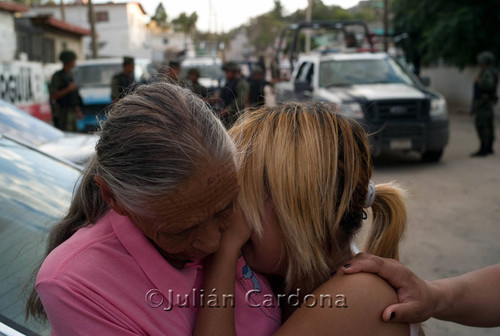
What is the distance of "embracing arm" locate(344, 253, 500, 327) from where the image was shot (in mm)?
1287

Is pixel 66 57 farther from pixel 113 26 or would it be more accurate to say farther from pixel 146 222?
→ pixel 113 26

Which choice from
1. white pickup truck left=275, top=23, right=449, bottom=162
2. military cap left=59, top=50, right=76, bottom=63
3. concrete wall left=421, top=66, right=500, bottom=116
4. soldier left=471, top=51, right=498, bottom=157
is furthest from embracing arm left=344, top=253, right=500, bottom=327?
concrete wall left=421, top=66, right=500, bottom=116

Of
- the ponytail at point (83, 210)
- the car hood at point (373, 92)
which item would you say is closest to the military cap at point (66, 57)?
Answer: the car hood at point (373, 92)

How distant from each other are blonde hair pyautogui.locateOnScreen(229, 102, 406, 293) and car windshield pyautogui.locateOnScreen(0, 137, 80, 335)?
2.56ft

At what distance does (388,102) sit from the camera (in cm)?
793

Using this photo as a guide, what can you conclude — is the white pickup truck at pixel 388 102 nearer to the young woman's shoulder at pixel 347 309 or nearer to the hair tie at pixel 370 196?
the hair tie at pixel 370 196

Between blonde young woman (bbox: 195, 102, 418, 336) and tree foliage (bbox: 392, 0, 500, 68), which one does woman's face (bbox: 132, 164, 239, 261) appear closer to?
blonde young woman (bbox: 195, 102, 418, 336)

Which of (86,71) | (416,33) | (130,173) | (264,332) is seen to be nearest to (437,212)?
(264,332)

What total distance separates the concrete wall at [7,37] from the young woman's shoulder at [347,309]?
17.4m

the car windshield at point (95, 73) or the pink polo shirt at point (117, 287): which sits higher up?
the car windshield at point (95, 73)

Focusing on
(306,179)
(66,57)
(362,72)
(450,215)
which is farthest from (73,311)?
(362,72)

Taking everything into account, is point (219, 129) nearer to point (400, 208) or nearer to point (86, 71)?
point (400, 208)

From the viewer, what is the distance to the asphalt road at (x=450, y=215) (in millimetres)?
4258

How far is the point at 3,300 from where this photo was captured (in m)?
1.64
